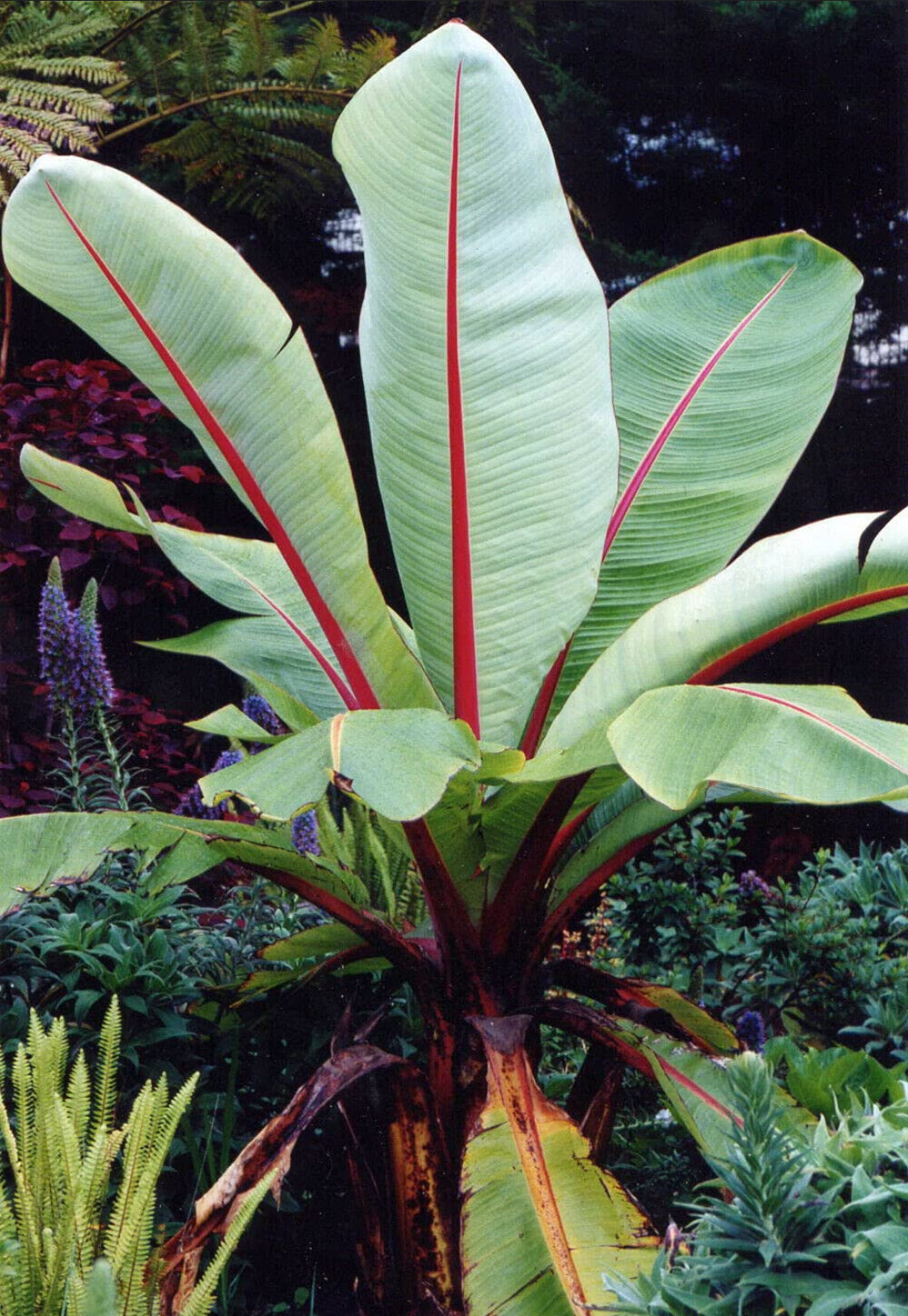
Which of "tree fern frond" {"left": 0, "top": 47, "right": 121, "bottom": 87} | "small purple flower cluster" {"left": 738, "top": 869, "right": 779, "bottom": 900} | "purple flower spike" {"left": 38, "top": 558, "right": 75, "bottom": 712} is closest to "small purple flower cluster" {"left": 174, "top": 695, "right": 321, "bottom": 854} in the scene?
"purple flower spike" {"left": 38, "top": 558, "right": 75, "bottom": 712}

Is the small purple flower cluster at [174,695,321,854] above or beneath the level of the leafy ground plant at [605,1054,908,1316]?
above

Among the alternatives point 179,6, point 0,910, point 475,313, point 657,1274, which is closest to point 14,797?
point 0,910

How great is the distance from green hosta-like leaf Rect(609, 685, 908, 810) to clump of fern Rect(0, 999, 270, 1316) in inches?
25.7

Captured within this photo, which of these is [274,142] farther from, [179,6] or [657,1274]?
[657,1274]

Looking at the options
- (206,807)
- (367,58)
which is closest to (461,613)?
(206,807)

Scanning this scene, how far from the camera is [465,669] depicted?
166cm

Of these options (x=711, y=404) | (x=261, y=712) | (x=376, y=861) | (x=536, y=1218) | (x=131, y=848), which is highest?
(x=711, y=404)

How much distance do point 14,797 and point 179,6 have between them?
260 cm

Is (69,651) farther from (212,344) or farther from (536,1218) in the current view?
(536,1218)

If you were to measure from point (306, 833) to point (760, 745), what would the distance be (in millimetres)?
1104

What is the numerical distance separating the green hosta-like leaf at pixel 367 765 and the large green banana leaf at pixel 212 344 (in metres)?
0.46

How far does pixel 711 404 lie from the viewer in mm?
1938

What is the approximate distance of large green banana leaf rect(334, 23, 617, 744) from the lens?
156 centimetres

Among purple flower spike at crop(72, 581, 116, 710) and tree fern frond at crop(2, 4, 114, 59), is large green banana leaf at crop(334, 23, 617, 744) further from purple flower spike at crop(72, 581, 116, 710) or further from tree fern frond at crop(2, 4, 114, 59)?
tree fern frond at crop(2, 4, 114, 59)
